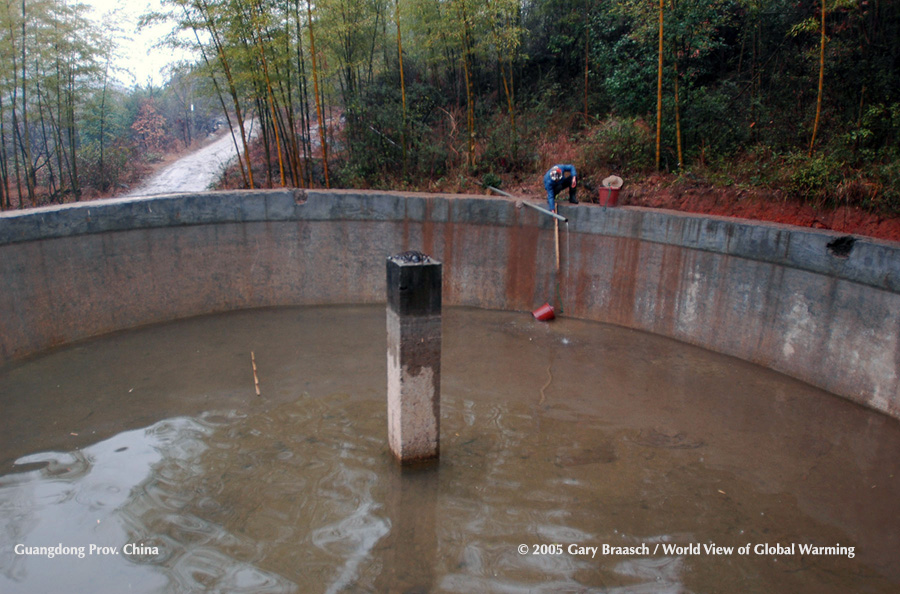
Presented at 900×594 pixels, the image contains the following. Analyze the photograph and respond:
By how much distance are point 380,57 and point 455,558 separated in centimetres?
1187

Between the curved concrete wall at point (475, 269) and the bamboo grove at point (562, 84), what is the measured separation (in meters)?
1.10

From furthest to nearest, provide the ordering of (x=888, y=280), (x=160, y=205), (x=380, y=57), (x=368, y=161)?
1. (x=380, y=57)
2. (x=368, y=161)
3. (x=160, y=205)
4. (x=888, y=280)

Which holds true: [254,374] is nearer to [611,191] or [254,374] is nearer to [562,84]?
[611,191]

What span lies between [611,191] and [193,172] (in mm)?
12475

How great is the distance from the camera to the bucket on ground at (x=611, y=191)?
7.69 metres

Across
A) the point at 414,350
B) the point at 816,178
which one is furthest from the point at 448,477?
the point at 816,178

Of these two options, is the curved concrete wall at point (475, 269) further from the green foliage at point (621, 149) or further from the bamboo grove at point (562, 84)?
the green foliage at point (621, 149)

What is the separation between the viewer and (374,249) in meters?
8.46

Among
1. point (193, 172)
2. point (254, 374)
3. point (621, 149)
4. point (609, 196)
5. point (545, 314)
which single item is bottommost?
point (254, 374)

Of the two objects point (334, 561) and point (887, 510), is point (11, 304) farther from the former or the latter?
point (887, 510)

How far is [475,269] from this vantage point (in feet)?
27.5

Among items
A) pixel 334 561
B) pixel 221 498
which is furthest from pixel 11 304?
pixel 334 561

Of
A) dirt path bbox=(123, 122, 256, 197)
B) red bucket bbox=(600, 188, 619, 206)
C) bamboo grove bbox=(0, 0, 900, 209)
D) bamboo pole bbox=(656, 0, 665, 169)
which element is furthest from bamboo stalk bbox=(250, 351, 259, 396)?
dirt path bbox=(123, 122, 256, 197)

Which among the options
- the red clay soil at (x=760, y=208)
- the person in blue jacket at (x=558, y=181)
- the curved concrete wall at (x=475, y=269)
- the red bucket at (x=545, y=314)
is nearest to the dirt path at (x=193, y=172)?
the curved concrete wall at (x=475, y=269)
